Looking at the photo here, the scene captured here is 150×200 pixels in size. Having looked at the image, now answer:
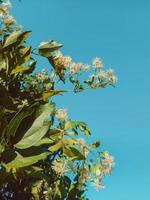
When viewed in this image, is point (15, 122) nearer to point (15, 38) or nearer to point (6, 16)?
point (15, 38)

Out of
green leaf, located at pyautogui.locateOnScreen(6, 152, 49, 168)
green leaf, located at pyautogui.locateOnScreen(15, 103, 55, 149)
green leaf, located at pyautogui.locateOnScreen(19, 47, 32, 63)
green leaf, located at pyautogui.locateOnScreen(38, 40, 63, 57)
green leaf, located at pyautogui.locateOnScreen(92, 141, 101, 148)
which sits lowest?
green leaf, located at pyautogui.locateOnScreen(6, 152, 49, 168)

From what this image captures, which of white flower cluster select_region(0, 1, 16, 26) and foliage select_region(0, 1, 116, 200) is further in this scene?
white flower cluster select_region(0, 1, 16, 26)

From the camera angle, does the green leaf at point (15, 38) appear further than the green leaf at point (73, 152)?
No

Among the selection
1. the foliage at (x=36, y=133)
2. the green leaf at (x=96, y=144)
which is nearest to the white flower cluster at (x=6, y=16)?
the foliage at (x=36, y=133)

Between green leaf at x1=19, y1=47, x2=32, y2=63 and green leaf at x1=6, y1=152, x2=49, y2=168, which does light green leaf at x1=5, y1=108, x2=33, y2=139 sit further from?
green leaf at x1=19, y1=47, x2=32, y2=63

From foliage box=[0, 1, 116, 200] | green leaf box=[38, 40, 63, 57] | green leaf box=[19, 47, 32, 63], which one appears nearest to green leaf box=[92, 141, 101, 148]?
foliage box=[0, 1, 116, 200]

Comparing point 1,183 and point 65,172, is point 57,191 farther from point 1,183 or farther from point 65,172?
point 1,183

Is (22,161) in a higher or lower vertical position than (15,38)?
lower

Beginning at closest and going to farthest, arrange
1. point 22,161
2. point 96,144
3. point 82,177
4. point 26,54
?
point 22,161 → point 26,54 → point 82,177 → point 96,144

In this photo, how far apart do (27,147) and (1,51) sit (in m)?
1.13

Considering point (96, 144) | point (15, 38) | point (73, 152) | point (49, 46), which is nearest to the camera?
point (15, 38)

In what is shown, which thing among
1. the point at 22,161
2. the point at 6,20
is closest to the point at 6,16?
the point at 6,20

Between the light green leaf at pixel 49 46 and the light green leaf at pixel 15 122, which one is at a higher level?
the light green leaf at pixel 49 46

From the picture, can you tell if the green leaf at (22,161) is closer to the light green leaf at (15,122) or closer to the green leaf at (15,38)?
the light green leaf at (15,122)
